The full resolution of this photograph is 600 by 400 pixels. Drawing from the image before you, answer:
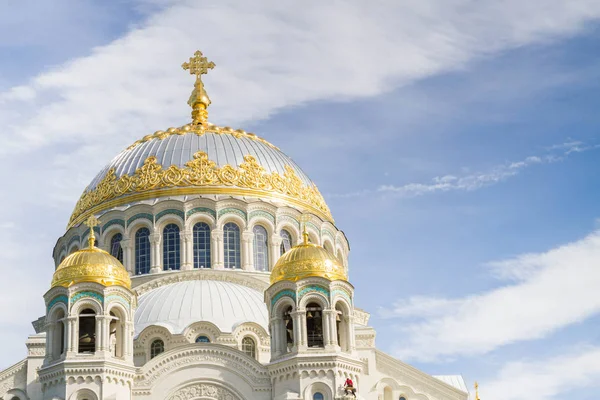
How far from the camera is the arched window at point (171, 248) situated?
40.0 metres

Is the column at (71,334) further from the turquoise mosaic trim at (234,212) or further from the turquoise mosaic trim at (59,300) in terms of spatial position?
the turquoise mosaic trim at (234,212)

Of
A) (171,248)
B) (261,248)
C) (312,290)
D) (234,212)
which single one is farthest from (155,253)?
(312,290)

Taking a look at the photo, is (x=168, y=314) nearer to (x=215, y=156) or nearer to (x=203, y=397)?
(x=203, y=397)

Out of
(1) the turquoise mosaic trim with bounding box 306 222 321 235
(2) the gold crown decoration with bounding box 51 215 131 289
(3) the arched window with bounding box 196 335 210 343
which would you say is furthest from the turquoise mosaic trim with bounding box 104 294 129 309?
(1) the turquoise mosaic trim with bounding box 306 222 321 235

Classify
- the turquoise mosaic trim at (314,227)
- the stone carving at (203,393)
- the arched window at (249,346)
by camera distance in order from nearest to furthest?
the stone carving at (203,393) < the arched window at (249,346) < the turquoise mosaic trim at (314,227)

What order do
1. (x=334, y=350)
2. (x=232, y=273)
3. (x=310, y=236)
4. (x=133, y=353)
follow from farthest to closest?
1. (x=310, y=236)
2. (x=232, y=273)
3. (x=133, y=353)
4. (x=334, y=350)

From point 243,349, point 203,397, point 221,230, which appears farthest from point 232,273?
point 203,397

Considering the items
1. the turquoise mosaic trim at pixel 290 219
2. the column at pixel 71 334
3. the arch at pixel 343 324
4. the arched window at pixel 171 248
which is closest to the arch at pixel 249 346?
the arch at pixel 343 324

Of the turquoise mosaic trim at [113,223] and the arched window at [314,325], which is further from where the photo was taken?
the turquoise mosaic trim at [113,223]

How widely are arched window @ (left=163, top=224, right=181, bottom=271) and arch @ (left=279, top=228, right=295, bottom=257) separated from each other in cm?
341

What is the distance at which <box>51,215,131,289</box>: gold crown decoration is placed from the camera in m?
32.6

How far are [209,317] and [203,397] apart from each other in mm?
3597

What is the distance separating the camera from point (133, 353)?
34562 millimetres

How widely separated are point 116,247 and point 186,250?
271cm
